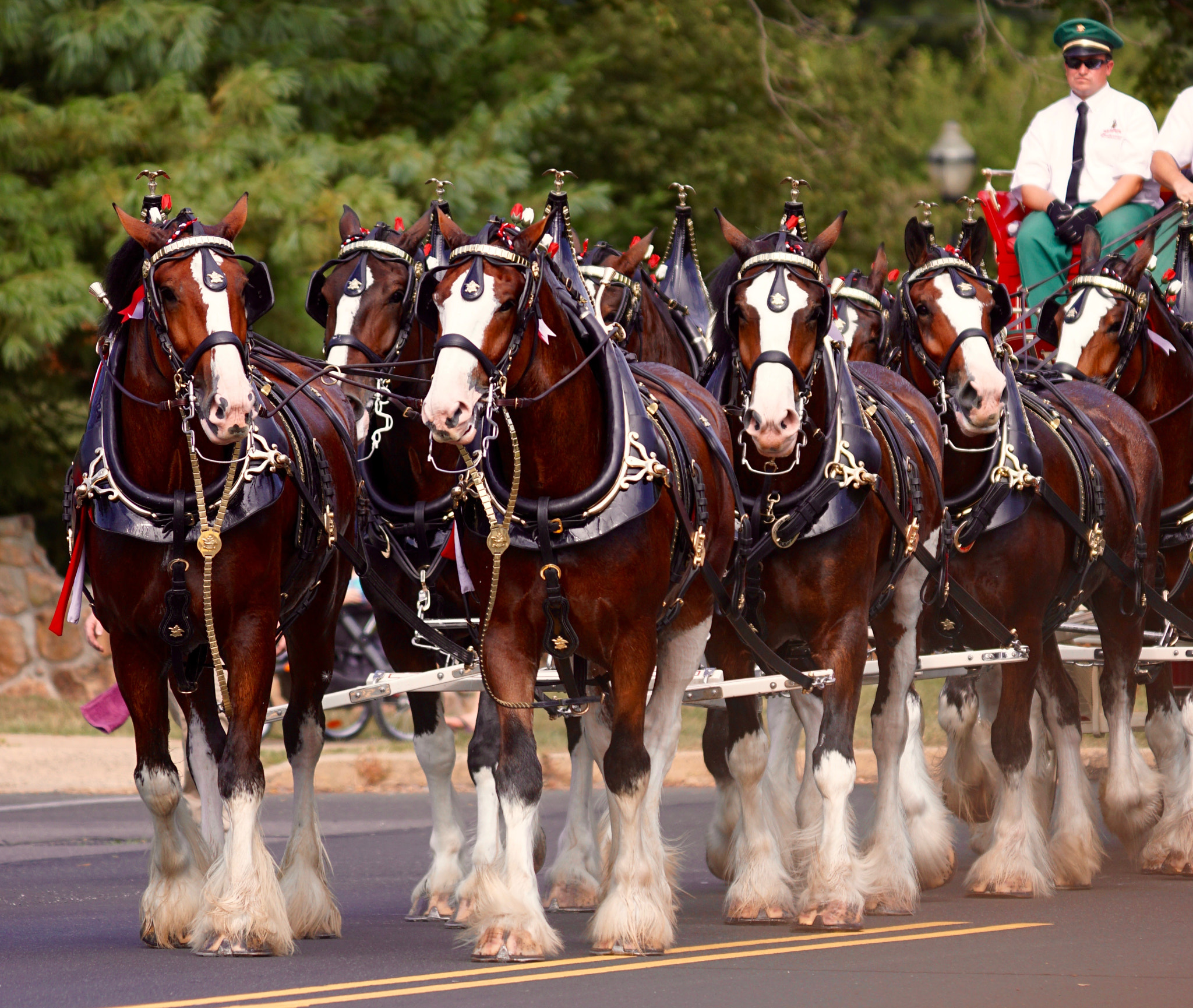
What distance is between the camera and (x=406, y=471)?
350 inches

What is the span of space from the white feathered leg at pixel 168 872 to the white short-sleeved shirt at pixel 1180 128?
7030mm

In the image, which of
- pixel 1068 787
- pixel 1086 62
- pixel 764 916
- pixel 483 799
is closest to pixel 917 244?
pixel 1068 787

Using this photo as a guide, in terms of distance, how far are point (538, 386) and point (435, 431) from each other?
0.70 metres

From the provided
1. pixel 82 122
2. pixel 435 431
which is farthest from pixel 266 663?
pixel 82 122

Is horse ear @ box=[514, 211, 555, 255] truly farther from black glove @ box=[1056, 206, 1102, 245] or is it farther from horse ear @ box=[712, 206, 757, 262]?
black glove @ box=[1056, 206, 1102, 245]

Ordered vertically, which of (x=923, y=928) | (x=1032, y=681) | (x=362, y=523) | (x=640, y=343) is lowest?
(x=923, y=928)

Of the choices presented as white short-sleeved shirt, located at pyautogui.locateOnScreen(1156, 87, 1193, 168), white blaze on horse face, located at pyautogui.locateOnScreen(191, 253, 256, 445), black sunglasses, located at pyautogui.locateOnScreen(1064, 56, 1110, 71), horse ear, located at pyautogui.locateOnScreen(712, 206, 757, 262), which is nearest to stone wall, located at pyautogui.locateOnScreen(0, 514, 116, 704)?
black sunglasses, located at pyautogui.locateOnScreen(1064, 56, 1110, 71)

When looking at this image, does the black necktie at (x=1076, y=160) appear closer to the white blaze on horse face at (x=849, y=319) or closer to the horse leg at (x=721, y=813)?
the white blaze on horse face at (x=849, y=319)

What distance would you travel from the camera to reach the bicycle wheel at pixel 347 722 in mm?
17453

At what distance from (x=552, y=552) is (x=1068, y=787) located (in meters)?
3.47

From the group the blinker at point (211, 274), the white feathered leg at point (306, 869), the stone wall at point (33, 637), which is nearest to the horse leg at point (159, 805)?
the white feathered leg at point (306, 869)

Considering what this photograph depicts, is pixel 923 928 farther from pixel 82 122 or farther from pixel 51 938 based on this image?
pixel 82 122

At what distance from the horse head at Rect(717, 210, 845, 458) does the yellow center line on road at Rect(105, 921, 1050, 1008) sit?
175cm

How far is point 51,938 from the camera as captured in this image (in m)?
7.99
